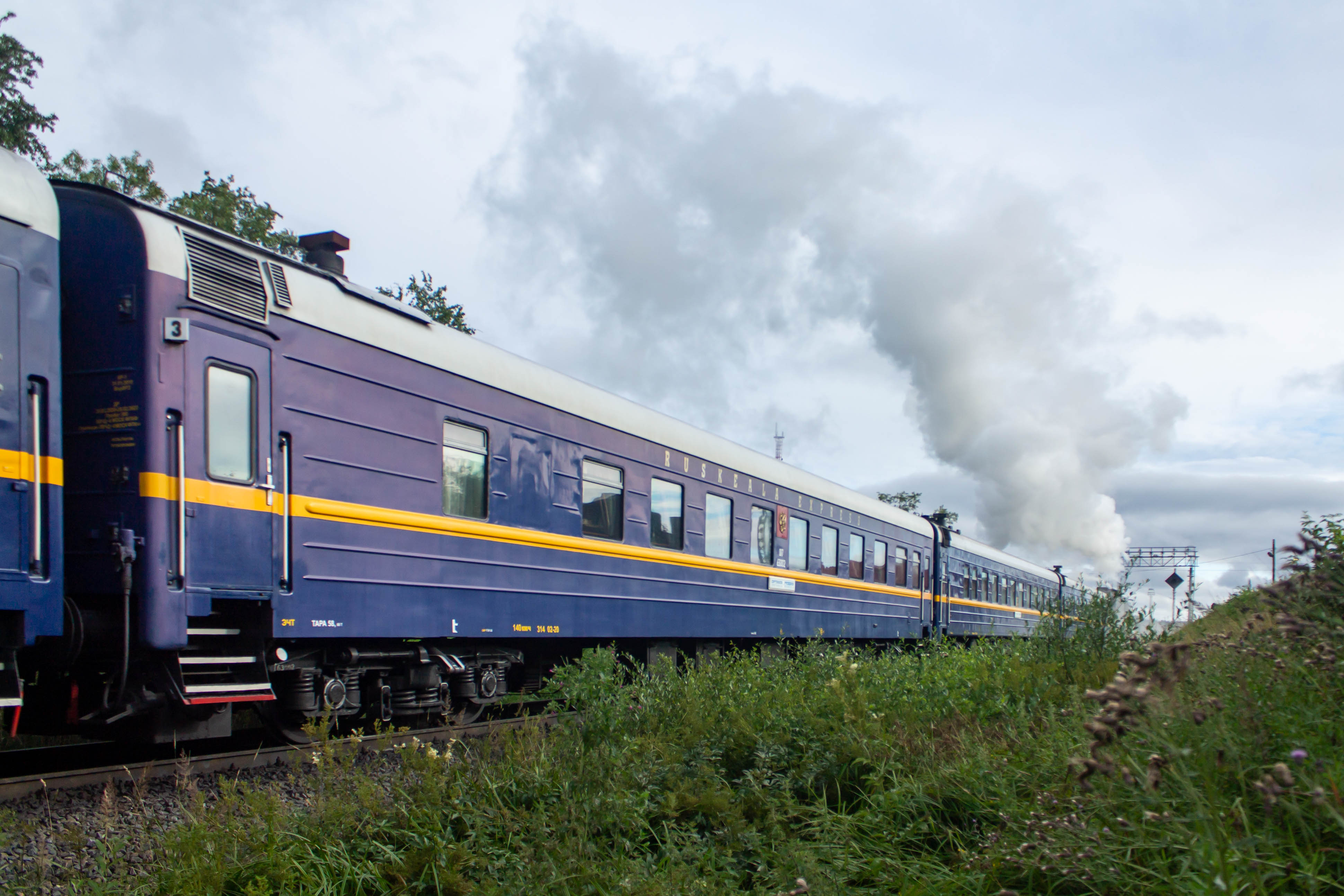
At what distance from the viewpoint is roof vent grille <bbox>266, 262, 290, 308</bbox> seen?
6371mm

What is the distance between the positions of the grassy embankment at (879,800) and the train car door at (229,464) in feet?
5.04

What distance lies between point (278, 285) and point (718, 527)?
678cm

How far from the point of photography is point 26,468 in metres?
5.00

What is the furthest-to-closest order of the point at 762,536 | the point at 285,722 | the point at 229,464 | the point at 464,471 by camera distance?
1. the point at 762,536
2. the point at 464,471
3. the point at 285,722
4. the point at 229,464

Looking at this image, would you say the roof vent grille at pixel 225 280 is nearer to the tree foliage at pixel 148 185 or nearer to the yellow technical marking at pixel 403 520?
the yellow technical marking at pixel 403 520

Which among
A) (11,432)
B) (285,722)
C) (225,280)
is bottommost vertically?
(285,722)

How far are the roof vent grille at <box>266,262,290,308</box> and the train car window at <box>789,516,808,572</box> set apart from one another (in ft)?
29.4

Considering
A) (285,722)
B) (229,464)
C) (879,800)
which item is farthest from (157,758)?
(879,800)

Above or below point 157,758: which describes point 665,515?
above

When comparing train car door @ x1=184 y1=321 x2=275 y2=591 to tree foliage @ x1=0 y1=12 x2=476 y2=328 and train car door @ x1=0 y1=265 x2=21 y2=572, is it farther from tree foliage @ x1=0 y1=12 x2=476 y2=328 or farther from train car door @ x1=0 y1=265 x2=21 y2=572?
tree foliage @ x1=0 y1=12 x2=476 y2=328

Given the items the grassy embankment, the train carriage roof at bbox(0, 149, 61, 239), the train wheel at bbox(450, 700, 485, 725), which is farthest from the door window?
the train carriage roof at bbox(0, 149, 61, 239)

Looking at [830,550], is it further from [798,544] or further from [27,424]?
[27,424]

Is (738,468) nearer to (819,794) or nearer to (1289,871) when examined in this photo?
(819,794)

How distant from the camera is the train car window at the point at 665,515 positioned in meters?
10.5
